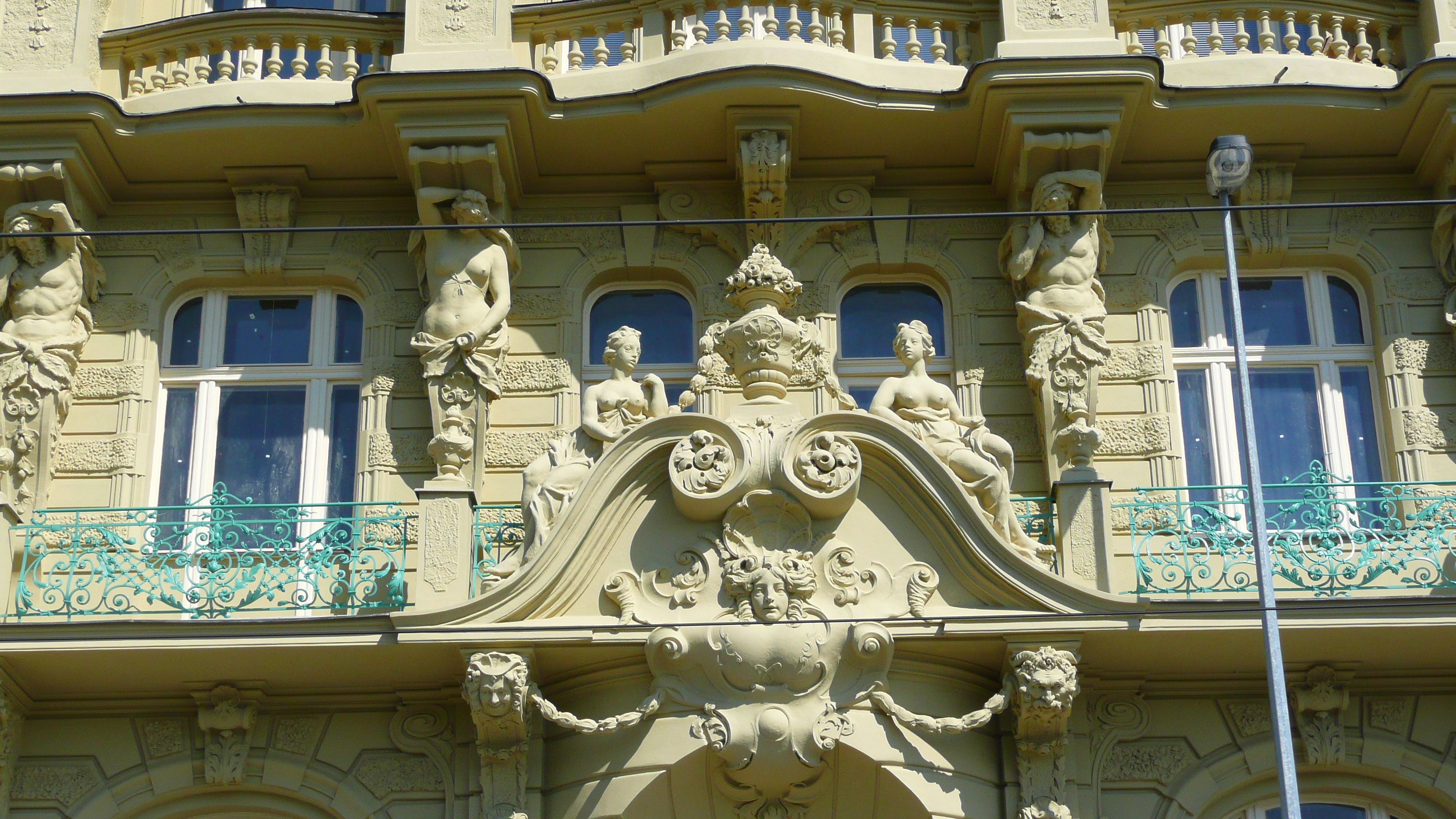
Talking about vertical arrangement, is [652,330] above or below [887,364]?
above

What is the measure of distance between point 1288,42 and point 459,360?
700 centimetres

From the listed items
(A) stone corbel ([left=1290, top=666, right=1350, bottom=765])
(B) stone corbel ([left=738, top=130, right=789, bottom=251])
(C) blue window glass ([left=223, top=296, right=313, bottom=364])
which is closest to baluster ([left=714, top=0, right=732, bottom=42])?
(B) stone corbel ([left=738, top=130, right=789, bottom=251])

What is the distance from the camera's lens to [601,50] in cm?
1520

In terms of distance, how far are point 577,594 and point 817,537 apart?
1.66 metres

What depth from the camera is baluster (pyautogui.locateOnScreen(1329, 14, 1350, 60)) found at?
15062 millimetres

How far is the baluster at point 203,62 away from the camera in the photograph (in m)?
15.4

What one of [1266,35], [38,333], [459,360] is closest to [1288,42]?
[1266,35]

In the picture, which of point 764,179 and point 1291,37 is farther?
point 1291,37

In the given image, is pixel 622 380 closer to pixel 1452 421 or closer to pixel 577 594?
pixel 577 594

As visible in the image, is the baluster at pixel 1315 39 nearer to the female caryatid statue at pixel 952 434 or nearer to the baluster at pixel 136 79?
the female caryatid statue at pixel 952 434

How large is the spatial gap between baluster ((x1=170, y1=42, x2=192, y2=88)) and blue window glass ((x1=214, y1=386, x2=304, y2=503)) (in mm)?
2539

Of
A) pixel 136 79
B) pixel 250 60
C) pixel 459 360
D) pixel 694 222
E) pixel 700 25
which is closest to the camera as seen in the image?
pixel 459 360

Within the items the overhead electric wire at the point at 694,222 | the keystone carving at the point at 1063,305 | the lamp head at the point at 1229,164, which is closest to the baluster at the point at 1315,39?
the overhead electric wire at the point at 694,222

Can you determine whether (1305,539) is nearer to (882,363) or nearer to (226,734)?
(882,363)
